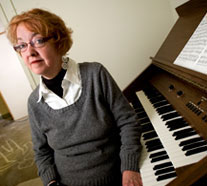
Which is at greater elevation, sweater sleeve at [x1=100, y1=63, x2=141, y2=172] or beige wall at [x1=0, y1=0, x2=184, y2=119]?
beige wall at [x1=0, y1=0, x2=184, y2=119]

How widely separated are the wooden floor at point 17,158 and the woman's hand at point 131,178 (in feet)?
6.28

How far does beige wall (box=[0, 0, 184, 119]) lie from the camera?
172 cm

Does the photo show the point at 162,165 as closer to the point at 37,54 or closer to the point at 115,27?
the point at 37,54

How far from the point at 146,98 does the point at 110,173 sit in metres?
0.60

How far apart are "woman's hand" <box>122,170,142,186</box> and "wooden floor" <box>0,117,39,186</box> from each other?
1.91 metres

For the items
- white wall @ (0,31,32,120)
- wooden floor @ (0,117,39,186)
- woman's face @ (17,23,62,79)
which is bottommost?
wooden floor @ (0,117,39,186)

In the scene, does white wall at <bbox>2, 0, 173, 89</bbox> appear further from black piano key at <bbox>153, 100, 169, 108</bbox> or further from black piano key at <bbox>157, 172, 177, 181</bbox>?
black piano key at <bbox>157, 172, 177, 181</bbox>

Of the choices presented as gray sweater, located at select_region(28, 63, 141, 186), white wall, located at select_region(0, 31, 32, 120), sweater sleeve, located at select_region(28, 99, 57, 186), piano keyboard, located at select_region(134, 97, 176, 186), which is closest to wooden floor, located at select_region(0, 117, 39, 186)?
white wall, located at select_region(0, 31, 32, 120)

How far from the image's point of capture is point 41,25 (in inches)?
40.5

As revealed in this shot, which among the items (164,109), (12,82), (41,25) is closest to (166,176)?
(164,109)

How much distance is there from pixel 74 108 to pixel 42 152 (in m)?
0.39

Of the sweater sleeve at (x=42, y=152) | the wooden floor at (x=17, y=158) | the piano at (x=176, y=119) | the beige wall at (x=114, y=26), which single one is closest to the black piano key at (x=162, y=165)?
the piano at (x=176, y=119)

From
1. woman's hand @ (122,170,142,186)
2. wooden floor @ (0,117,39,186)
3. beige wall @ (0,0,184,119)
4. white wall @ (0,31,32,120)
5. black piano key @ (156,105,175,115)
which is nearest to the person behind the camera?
woman's hand @ (122,170,142,186)

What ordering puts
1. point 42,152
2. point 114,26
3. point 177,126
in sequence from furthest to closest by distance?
point 114,26 < point 42,152 < point 177,126
